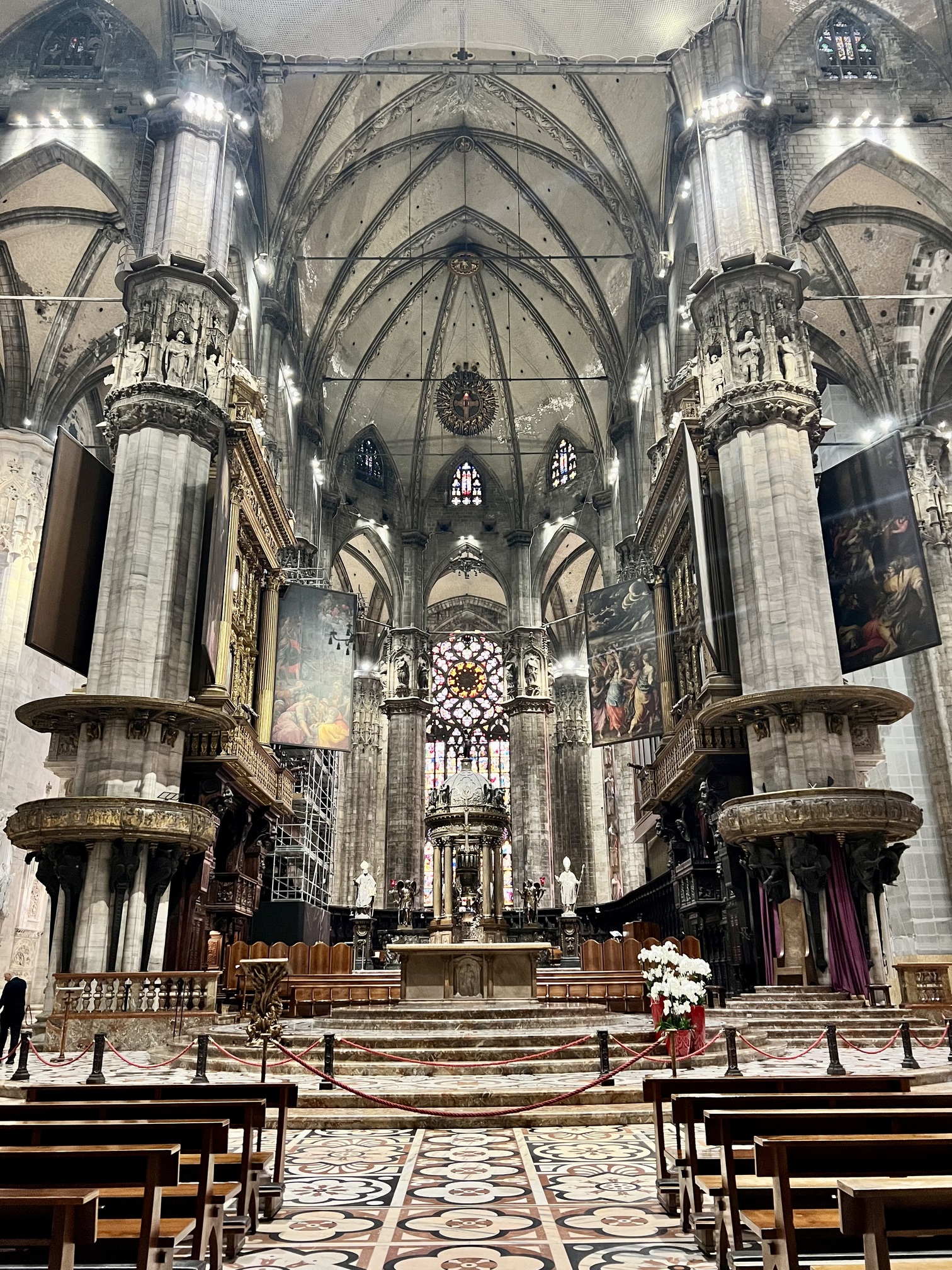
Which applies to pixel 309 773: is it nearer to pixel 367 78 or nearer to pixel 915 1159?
pixel 367 78

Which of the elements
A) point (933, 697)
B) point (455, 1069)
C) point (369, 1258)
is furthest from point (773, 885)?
point (369, 1258)

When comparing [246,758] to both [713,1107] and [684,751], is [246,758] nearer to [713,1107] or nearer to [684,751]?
[684,751]

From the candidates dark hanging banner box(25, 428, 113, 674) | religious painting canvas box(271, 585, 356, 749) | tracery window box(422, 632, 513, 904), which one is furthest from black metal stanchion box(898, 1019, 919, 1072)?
tracery window box(422, 632, 513, 904)

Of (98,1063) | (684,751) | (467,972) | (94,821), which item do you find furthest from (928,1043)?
(94,821)

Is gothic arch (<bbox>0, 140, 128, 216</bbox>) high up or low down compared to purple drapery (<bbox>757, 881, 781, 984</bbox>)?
up

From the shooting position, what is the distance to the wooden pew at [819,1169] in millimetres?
2818

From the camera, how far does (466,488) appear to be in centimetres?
4281

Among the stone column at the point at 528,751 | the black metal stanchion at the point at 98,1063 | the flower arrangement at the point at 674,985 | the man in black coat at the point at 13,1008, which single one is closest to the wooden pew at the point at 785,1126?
the flower arrangement at the point at 674,985

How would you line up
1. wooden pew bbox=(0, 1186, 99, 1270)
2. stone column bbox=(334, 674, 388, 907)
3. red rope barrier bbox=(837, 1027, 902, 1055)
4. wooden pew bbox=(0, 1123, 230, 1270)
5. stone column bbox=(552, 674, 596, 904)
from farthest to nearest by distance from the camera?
1. stone column bbox=(552, 674, 596, 904)
2. stone column bbox=(334, 674, 388, 907)
3. red rope barrier bbox=(837, 1027, 902, 1055)
4. wooden pew bbox=(0, 1123, 230, 1270)
5. wooden pew bbox=(0, 1186, 99, 1270)

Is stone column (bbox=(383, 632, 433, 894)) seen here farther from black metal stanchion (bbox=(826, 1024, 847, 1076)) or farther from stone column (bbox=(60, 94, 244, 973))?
black metal stanchion (bbox=(826, 1024, 847, 1076))

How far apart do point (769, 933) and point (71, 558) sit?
531 inches

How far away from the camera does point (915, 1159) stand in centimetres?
297

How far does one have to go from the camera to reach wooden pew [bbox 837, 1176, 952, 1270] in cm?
220

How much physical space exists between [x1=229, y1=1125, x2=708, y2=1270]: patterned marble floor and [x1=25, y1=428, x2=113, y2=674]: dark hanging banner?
1183 cm
